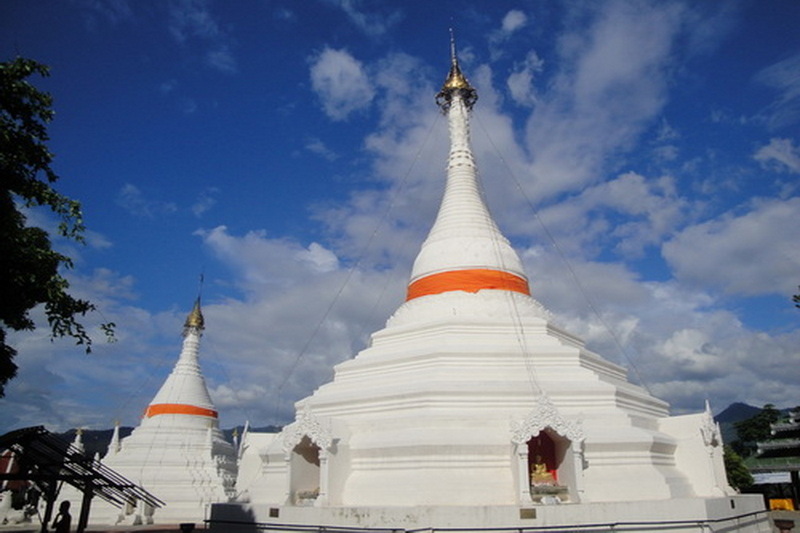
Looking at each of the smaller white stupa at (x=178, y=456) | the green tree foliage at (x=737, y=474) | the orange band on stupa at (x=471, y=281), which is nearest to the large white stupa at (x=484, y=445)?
the orange band on stupa at (x=471, y=281)

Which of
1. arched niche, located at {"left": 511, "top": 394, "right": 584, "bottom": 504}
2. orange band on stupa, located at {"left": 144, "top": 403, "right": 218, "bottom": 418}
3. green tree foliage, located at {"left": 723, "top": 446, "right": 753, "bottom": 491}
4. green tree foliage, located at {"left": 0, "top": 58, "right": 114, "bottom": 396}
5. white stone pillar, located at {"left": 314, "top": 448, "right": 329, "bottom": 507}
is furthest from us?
green tree foliage, located at {"left": 723, "top": 446, "right": 753, "bottom": 491}

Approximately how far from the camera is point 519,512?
13.8 m

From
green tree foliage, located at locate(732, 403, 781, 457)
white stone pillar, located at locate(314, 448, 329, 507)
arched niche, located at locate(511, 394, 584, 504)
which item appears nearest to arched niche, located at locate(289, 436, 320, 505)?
white stone pillar, located at locate(314, 448, 329, 507)

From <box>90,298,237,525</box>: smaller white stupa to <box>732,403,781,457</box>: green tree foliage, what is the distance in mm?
60607

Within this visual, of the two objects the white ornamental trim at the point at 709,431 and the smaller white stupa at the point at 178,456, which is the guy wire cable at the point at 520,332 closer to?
the white ornamental trim at the point at 709,431

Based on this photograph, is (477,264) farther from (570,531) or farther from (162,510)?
(162,510)

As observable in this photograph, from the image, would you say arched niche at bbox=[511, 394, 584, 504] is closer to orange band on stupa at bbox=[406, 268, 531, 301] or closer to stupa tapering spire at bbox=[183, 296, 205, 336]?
orange band on stupa at bbox=[406, 268, 531, 301]

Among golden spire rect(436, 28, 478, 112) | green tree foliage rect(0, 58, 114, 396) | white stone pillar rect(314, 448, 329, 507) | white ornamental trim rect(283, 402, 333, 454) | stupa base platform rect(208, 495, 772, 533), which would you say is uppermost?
golden spire rect(436, 28, 478, 112)

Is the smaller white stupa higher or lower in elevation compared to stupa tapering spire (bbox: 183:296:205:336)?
lower

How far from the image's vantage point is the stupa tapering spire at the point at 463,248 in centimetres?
2377

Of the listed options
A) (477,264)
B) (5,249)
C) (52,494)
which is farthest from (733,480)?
(5,249)

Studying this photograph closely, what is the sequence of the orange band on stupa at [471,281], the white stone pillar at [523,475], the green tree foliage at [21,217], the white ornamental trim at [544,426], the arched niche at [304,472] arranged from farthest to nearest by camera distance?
the orange band on stupa at [471,281]
the arched niche at [304,472]
the white ornamental trim at [544,426]
the white stone pillar at [523,475]
the green tree foliage at [21,217]

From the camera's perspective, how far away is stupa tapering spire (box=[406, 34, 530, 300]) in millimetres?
23766

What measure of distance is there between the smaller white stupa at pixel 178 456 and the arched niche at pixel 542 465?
70.6ft
